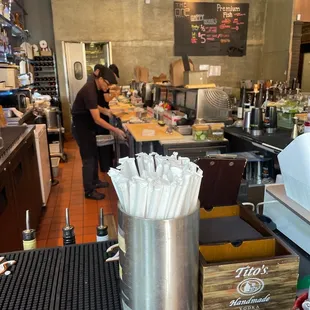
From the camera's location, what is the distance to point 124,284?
0.70 metres

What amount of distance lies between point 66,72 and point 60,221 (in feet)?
17.9

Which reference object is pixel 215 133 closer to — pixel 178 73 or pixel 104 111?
pixel 178 73

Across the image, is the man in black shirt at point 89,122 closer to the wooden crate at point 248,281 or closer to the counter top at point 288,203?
the counter top at point 288,203

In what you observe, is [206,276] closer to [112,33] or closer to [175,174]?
[175,174]

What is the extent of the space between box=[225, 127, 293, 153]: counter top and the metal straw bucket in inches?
63.8

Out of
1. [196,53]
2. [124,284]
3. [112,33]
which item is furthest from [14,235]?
[196,53]

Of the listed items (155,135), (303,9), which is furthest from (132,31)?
(155,135)

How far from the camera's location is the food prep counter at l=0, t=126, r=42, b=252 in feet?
7.19

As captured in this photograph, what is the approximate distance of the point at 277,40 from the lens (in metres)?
8.58

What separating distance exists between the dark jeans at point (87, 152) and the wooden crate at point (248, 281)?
3294 mm

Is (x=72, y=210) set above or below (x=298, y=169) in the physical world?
below

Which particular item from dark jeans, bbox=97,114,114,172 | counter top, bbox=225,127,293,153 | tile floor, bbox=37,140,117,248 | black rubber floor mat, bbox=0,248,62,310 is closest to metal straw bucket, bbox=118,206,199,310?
black rubber floor mat, bbox=0,248,62,310

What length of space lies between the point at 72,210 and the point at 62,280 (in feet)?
9.91

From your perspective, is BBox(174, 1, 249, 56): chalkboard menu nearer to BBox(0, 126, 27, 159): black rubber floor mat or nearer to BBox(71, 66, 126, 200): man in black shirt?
BBox(71, 66, 126, 200): man in black shirt
